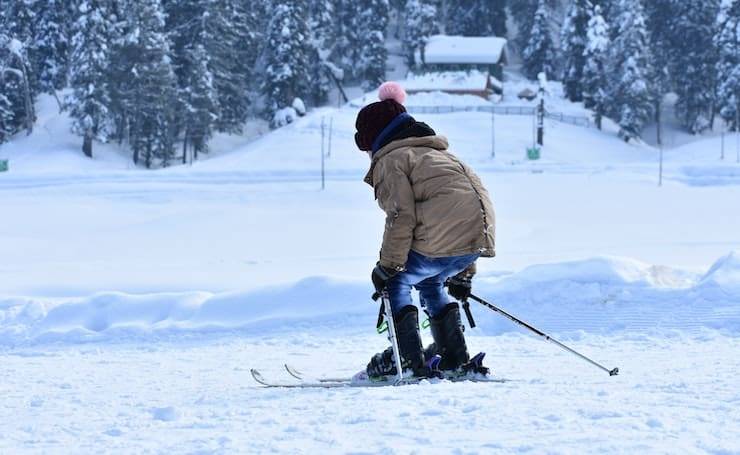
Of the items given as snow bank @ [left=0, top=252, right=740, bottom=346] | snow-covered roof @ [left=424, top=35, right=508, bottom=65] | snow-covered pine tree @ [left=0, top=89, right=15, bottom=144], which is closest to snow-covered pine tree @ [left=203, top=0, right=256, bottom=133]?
snow-covered pine tree @ [left=0, top=89, right=15, bottom=144]

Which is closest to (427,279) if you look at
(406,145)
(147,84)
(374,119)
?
(406,145)

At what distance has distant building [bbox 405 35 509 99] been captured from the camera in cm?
6134

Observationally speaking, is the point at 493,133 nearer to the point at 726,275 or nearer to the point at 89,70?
the point at 89,70

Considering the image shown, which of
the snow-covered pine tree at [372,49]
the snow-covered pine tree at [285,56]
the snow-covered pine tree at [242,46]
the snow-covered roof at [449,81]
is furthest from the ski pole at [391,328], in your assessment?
the snow-covered pine tree at [372,49]

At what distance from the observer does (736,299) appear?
275 inches

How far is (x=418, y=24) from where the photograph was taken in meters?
69.4

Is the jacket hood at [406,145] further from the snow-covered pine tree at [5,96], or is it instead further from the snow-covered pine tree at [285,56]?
the snow-covered pine tree at [285,56]

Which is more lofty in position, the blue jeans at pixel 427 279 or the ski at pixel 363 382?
the blue jeans at pixel 427 279

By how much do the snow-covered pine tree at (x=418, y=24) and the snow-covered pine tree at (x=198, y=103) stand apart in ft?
72.7

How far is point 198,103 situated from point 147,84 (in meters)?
3.61

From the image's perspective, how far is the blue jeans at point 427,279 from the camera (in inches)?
187

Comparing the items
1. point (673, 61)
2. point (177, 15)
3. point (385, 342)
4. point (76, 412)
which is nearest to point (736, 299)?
point (385, 342)

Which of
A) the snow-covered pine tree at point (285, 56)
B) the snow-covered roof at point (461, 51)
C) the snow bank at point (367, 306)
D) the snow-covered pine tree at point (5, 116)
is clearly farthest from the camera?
the snow-covered roof at point (461, 51)

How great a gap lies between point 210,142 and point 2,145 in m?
11.7
